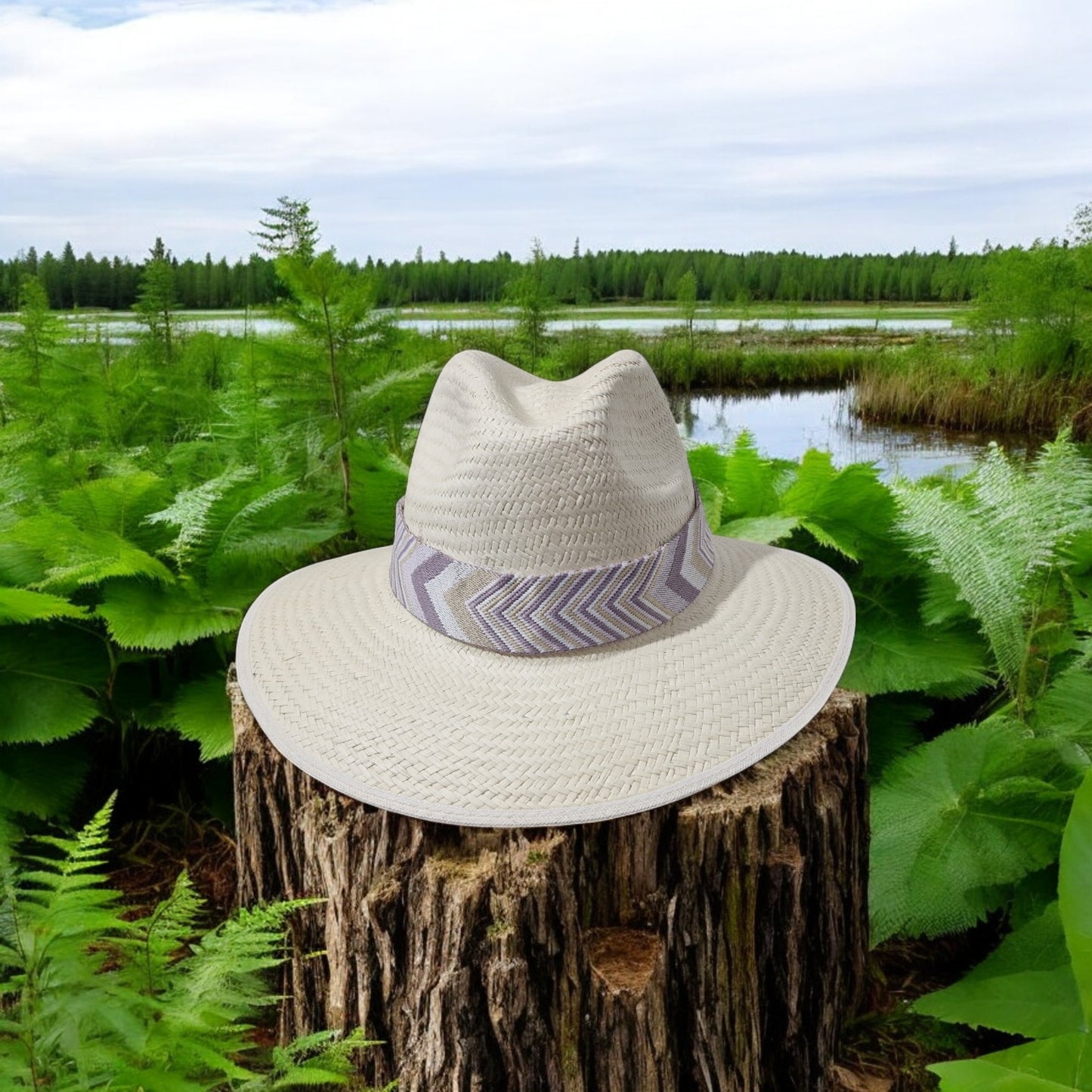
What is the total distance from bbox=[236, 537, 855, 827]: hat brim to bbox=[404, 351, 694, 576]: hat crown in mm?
207

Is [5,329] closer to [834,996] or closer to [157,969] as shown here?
[157,969]

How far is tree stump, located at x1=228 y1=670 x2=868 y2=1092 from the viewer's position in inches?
66.3

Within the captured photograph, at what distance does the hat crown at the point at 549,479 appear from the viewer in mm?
1862

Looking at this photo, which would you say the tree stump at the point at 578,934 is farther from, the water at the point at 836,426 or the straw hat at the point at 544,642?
the water at the point at 836,426

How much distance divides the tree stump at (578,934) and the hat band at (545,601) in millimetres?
360

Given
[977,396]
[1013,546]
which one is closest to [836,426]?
[977,396]

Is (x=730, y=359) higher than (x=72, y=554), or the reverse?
(x=72, y=554)

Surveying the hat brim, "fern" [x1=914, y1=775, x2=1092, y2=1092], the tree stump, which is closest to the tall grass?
the hat brim

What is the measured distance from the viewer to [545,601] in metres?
1.84

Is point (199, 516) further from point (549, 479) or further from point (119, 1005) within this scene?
point (119, 1005)

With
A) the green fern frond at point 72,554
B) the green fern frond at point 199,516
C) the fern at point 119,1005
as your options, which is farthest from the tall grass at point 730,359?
the fern at point 119,1005

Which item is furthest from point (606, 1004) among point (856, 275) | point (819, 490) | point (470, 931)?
point (856, 275)

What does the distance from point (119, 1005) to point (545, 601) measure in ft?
3.15

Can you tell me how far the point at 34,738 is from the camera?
7.97 ft
